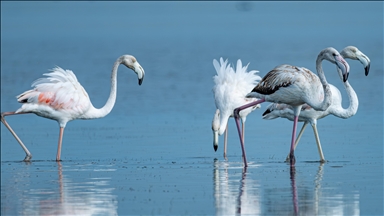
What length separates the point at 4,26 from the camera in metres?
94.2

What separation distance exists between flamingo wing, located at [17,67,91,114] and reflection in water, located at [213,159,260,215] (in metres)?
2.94

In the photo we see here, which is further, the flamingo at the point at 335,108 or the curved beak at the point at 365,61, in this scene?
the flamingo at the point at 335,108

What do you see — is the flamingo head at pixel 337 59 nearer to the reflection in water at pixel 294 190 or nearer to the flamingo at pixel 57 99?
the reflection in water at pixel 294 190

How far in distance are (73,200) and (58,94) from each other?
444cm

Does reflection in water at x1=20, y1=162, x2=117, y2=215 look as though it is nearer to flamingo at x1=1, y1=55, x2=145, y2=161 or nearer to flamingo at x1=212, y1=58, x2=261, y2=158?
flamingo at x1=1, y1=55, x2=145, y2=161

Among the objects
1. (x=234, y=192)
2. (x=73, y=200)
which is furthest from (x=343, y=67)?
(x=73, y=200)

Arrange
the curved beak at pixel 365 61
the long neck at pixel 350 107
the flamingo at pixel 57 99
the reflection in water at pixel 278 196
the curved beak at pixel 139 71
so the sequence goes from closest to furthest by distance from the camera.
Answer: the reflection in water at pixel 278 196
the curved beak at pixel 365 61
the long neck at pixel 350 107
the flamingo at pixel 57 99
the curved beak at pixel 139 71

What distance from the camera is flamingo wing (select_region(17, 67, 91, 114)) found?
12748mm

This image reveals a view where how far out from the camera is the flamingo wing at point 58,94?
41.8 ft

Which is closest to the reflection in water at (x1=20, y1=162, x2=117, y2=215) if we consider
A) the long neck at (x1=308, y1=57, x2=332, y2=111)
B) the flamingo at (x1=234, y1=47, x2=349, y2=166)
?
the flamingo at (x1=234, y1=47, x2=349, y2=166)

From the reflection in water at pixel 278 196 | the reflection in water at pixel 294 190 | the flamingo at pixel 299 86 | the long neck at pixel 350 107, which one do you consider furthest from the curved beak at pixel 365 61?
the reflection in water at pixel 278 196

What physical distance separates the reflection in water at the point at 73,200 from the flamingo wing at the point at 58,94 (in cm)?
320

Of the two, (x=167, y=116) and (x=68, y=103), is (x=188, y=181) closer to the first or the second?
(x=68, y=103)

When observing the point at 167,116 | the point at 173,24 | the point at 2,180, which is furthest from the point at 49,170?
the point at 173,24
